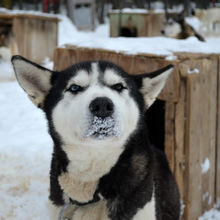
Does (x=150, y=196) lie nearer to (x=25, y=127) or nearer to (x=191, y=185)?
(x=191, y=185)

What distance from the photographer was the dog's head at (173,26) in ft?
33.5

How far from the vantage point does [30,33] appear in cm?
970

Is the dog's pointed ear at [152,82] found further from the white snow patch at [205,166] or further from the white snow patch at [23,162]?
the white snow patch at [23,162]

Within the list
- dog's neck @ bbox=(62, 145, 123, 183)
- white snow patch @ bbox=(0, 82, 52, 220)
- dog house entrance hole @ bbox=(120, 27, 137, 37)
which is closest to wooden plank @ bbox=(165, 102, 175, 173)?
dog's neck @ bbox=(62, 145, 123, 183)

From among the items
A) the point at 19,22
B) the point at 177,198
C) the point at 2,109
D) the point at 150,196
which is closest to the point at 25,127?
the point at 2,109

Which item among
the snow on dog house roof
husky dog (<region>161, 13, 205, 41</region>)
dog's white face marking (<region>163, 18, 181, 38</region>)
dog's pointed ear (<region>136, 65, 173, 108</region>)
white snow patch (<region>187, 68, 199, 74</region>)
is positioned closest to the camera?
dog's pointed ear (<region>136, 65, 173, 108</region>)

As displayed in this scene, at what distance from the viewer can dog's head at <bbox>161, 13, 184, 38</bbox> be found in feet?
33.5

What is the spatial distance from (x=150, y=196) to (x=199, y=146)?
3.73 feet

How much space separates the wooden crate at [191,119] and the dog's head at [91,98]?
74 cm

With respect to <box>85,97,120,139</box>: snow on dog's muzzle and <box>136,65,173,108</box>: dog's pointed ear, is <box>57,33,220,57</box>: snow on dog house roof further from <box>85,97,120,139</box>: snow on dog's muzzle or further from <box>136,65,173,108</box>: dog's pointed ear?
<box>85,97,120,139</box>: snow on dog's muzzle

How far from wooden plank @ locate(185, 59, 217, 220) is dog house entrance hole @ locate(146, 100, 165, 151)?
2.56 feet

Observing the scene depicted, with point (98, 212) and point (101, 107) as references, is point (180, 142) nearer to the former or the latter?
point (98, 212)

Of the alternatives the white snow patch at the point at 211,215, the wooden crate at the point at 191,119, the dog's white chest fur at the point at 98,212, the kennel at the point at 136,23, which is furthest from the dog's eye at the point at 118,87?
the kennel at the point at 136,23

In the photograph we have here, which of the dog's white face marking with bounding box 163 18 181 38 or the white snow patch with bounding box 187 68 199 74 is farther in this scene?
the dog's white face marking with bounding box 163 18 181 38
